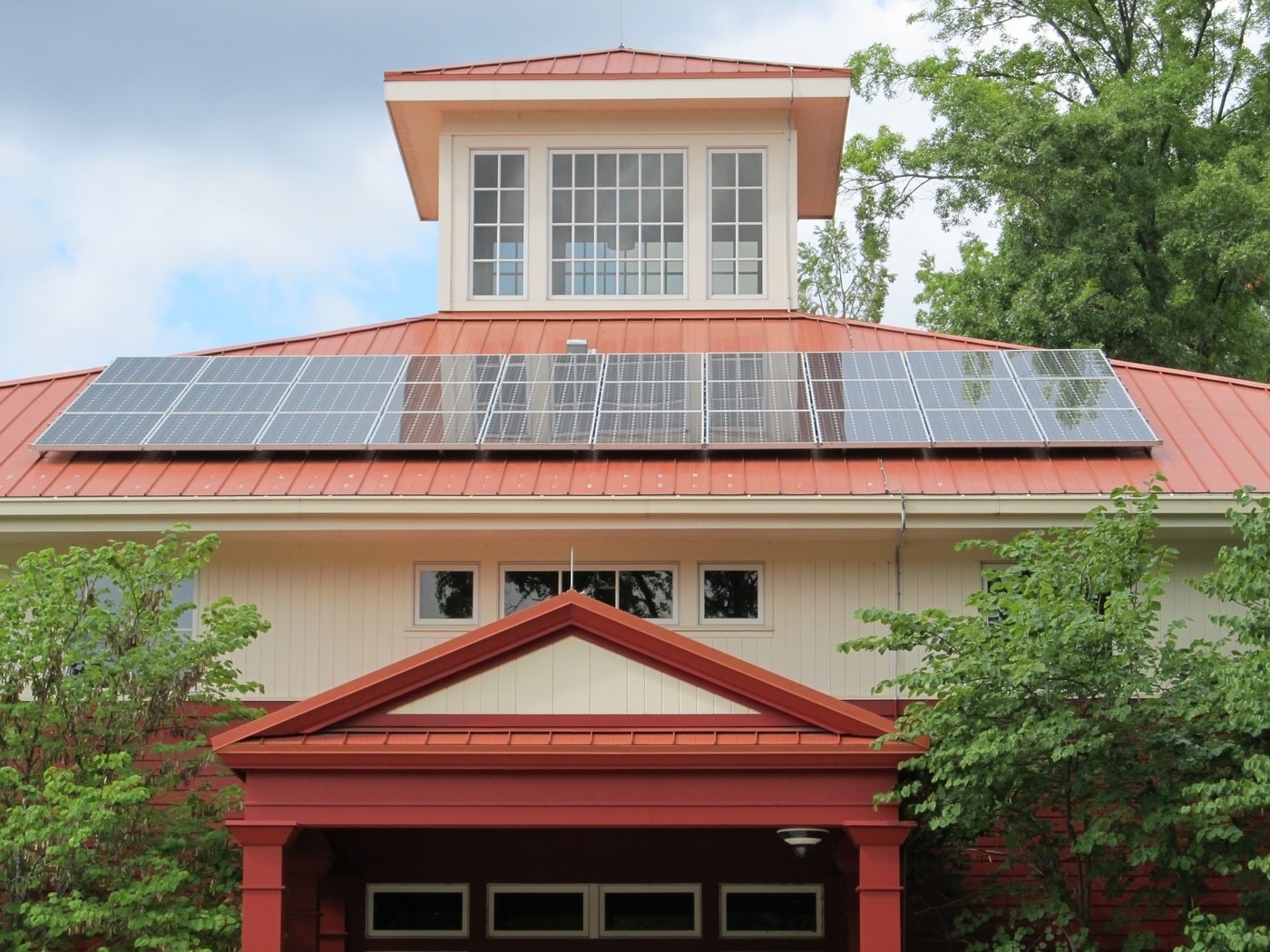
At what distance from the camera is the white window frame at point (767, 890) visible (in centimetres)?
1802

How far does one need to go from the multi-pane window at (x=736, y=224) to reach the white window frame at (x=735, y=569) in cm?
579

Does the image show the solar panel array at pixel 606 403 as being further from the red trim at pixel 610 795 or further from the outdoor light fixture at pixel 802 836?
the red trim at pixel 610 795

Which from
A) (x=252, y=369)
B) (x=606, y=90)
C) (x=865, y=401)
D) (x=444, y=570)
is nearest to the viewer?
(x=444, y=570)

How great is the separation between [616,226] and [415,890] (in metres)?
9.23

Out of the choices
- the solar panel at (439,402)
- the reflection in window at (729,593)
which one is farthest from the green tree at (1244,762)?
the solar panel at (439,402)

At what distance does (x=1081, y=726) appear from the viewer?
14.2 metres

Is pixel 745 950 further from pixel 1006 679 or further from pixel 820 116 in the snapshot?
pixel 820 116

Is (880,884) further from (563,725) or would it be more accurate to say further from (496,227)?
(496,227)

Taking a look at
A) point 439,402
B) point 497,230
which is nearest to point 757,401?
point 439,402

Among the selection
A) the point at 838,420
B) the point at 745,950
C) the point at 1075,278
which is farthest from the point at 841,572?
the point at 1075,278

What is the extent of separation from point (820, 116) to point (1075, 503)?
827 cm

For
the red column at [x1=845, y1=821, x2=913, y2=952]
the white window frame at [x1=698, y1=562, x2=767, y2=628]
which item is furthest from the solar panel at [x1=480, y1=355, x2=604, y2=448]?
the red column at [x1=845, y1=821, x2=913, y2=952]

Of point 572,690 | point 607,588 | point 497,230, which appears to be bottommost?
point 572,690

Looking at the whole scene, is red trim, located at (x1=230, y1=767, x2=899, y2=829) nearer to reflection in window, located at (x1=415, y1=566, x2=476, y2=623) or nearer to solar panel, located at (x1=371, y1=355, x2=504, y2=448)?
reflection in window, located at (x1=415, y1=566, x2=476, y2=623)
